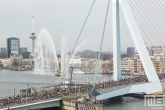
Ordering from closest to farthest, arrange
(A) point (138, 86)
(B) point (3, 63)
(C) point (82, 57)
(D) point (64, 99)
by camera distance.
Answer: (D) point (64, 99) → (A) point (138, 86) → (C) point (82, 57) → (B) point (3, 63)

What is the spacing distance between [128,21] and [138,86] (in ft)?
14.1

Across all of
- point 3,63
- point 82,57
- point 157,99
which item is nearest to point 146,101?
point 157,99

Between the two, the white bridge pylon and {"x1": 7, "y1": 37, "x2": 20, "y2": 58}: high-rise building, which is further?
{"x1": 7, "y1": 37, "x2": 20, "y2": 58}: high-rise building

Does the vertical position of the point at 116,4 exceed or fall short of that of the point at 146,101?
it exceeds it

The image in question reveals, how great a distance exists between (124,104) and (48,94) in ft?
17.6

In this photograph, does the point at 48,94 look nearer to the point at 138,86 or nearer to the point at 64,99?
the point at 64,99

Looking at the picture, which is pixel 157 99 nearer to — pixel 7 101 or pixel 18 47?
pixel 7 101

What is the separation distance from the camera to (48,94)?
709 inches

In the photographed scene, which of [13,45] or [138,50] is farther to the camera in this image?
[13,45]

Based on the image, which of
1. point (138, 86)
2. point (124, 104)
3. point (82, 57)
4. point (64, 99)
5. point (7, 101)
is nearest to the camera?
point (7, 101)

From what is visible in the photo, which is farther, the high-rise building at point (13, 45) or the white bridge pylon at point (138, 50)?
the high-rise building at point (13, 45)

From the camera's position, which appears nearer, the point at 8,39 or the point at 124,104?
the point at 124,104

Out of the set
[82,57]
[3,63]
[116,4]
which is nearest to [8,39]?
[3,63]

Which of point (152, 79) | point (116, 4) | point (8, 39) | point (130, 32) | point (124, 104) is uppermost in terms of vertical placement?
point (8, 39)
